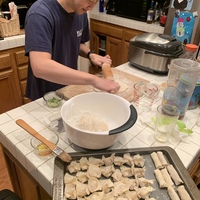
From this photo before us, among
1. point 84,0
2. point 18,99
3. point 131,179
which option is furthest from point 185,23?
point 18,99

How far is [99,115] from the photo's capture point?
34.1 inches

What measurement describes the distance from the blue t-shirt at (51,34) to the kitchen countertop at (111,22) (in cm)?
77

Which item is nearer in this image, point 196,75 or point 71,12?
point 196,75

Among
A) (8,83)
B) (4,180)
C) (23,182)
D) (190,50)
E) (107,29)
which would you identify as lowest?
(4,180)

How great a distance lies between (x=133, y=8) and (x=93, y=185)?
2.42 metres

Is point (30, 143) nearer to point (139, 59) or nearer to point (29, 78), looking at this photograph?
point (29, 78)

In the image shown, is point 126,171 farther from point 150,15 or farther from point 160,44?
point 150,15

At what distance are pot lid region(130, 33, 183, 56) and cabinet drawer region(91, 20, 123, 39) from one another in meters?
1.34

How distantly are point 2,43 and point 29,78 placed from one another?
2.50 feet

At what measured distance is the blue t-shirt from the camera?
91 cm

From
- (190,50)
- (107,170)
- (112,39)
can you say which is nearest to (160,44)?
(190,50)

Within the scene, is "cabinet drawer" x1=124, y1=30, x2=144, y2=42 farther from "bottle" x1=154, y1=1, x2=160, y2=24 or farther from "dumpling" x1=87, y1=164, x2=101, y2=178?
"dumpling" x1=87, y1=164, x2=101, y2=178

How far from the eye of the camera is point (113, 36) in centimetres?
274

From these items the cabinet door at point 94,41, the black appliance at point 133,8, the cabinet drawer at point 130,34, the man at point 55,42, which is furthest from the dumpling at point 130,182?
the cabinet door at point 94,41
